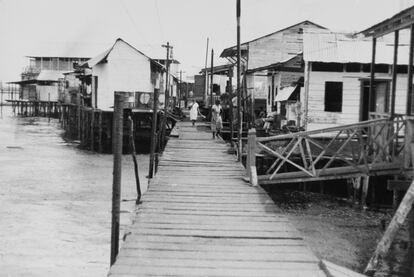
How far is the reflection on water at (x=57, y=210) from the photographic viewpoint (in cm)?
1255

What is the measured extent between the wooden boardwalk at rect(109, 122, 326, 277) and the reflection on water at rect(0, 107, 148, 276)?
3.28 meters

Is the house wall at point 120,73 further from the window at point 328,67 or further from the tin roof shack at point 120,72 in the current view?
the window at point 328,67

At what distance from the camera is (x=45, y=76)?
75625 millimetres

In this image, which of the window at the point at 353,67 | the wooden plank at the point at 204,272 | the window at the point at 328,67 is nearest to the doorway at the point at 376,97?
the window at the point at 353,67

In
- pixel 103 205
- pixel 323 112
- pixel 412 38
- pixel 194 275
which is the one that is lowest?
pixel 103 205

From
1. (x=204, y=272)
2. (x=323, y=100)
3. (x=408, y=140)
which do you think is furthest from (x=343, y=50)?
(x=204, y=272)

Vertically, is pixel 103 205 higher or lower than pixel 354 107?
lower

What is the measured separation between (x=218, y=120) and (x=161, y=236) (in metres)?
16.9

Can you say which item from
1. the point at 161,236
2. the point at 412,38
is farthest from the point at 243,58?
the point at 161,236

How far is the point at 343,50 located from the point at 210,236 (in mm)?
18349

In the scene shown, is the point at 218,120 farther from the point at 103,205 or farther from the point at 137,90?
the point at 137,90

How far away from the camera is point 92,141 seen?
37.6 m

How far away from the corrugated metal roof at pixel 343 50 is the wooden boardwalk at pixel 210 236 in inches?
504

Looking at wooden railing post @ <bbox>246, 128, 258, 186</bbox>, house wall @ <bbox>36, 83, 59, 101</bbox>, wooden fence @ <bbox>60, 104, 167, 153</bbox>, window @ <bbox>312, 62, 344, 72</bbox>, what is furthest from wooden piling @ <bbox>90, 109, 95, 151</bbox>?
house wall @ <bbox>36, 83, 59, 101</bbox>
